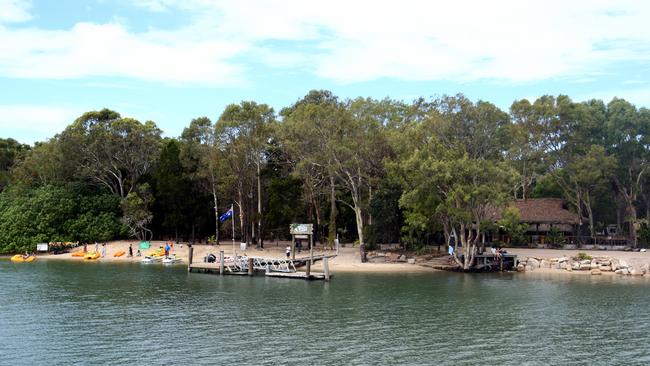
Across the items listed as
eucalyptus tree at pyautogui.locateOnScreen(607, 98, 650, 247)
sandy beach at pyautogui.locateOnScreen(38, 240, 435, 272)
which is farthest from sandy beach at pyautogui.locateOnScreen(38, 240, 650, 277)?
eucalyptus tree at pyautogui.locateOnScreen(607, 98, 650, 247)

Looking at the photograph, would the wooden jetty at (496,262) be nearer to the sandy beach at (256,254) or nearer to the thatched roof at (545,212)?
the sandy beach at (256,254)

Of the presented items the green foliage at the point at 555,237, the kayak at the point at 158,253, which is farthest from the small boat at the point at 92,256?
the green foliage at the point at 555,237

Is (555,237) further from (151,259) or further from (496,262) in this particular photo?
(151,259)

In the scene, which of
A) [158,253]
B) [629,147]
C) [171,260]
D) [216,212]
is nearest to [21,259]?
[158,253]

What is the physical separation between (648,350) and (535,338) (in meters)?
4.78

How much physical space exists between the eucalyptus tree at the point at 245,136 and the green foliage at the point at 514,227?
2523cm

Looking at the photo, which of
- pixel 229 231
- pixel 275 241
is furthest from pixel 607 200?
pixel 229 231

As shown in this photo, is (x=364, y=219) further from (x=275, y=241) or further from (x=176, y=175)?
(x=176, y=175)

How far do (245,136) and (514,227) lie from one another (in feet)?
96.6

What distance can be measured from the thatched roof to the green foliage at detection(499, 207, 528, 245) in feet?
5.45

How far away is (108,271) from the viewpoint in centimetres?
5900

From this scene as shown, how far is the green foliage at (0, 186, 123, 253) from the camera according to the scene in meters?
77.2

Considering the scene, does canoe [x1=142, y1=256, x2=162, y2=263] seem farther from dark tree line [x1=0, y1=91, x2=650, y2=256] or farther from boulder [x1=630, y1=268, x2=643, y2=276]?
boulder [x1=630, y1=268, x2=643, y2=276]

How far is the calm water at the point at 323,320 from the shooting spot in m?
27.1
